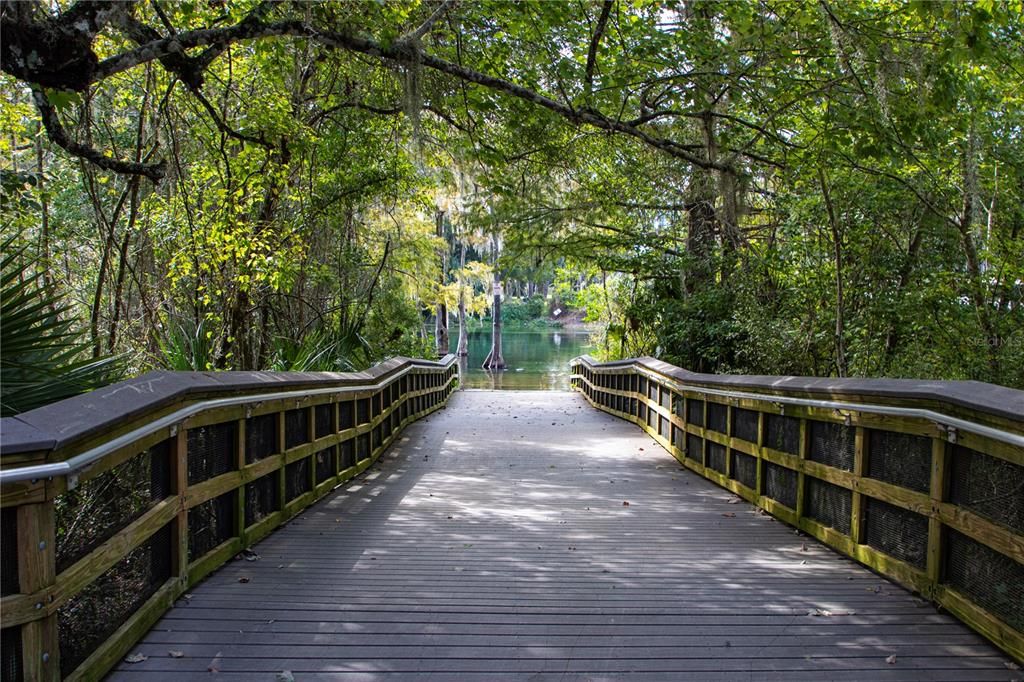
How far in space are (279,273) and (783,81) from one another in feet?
16.1

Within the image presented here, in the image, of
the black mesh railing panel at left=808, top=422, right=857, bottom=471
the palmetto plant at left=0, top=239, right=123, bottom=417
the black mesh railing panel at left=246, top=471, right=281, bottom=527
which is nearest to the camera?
the palmetto plant at left=0, top=239, right=123, bottom=417

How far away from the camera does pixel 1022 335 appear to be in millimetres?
5699

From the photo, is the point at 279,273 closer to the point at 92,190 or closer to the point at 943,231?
the point at 92,190

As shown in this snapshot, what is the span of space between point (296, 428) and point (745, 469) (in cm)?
332

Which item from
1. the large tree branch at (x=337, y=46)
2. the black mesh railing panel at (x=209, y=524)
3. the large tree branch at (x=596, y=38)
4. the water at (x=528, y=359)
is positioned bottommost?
the water at (x=528, y=359)

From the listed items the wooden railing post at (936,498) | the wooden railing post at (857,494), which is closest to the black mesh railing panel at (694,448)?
the wooden railing post at (857,494)

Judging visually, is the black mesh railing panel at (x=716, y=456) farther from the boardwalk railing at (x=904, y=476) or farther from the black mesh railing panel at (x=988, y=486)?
the black mesh railing panel at (x=988, y=486)

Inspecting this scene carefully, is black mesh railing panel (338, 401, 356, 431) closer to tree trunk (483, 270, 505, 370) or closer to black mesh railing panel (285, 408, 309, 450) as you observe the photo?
black mesh railing panel (285, 408, 309, 450)

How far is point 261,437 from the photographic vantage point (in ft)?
13.5

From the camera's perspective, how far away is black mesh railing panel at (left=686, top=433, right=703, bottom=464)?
663cm

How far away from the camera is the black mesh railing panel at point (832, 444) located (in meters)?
3.85

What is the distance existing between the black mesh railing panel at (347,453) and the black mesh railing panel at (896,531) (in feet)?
13.1

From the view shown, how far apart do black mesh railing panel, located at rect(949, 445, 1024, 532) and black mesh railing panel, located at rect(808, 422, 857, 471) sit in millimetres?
820

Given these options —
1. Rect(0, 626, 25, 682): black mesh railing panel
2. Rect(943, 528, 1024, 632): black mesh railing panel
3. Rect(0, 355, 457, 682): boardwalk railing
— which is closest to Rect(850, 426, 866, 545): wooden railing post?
Rect(943, 528, 1024, 632): black mesh railing panel
